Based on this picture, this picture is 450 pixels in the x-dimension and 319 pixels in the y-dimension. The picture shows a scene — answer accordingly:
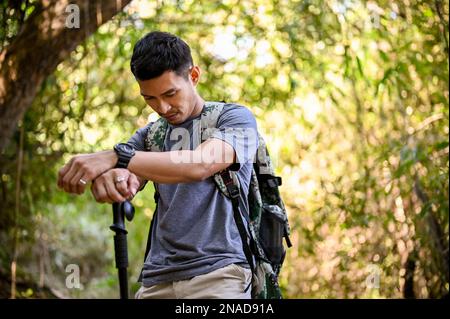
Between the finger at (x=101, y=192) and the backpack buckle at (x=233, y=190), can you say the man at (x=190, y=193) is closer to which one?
the backpack buckle at (x=233, y=190)

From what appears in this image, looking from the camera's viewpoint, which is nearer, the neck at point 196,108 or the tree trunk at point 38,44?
the neck at point 196,108

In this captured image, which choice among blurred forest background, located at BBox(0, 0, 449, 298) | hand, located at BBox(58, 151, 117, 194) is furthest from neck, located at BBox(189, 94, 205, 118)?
blurred forest background, located at BBox(0, 0, 449, 298)

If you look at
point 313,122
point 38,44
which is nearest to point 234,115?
point 38,44

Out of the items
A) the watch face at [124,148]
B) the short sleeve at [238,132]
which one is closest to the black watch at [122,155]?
the watch face at [124,148]

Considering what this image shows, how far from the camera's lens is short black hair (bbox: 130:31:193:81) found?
2.21 m

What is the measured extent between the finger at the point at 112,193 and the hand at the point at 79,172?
4cm

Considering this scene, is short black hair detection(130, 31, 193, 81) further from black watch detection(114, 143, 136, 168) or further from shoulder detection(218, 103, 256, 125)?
black watch detection(114, 143, 136, 168)

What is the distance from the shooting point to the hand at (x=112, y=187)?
1.82 metres

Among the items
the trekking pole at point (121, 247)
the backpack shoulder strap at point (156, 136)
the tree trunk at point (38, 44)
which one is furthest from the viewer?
the tree trunk at point (38, 44)

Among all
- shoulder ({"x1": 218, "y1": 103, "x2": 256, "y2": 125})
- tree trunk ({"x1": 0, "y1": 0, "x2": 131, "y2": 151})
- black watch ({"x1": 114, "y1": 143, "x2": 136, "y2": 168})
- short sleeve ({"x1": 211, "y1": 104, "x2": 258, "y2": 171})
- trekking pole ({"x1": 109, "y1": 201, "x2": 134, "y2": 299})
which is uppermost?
tree trunk ({"x1": 0, "y1": 0, "x2": 131, "y2": 151})

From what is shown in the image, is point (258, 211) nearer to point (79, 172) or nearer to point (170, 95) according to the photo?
point (170, 95)

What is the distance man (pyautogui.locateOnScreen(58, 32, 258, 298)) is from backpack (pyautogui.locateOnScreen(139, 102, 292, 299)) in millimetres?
25
